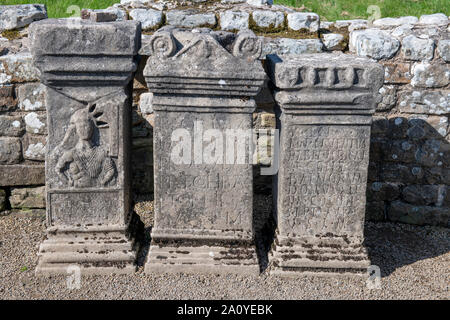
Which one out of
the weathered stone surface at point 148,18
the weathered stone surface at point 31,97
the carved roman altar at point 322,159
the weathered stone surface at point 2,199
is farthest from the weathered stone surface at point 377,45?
the weathered stone surface at point 2,199

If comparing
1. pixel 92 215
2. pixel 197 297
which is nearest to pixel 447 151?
pixel 197 297

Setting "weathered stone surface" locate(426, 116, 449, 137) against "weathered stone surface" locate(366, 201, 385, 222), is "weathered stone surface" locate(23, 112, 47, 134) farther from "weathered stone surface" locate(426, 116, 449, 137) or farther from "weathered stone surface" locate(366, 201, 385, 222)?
"weathered stone surface" locate(426, 116, 449, 137)

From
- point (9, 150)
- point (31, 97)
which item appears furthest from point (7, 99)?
point (9, 150)

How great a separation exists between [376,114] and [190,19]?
175 centimetres

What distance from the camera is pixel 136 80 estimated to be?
A: 14.8 feet

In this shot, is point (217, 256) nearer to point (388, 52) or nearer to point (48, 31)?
point (48, 31)

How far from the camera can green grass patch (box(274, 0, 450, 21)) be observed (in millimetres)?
6184

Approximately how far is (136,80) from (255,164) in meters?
1.23

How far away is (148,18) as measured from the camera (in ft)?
15.2

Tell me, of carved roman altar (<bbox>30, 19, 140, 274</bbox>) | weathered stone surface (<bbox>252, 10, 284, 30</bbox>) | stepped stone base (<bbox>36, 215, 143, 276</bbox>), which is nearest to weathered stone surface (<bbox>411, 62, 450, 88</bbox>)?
weathered stone surface (<bbox>252, 10, 284, 30</bbox>)

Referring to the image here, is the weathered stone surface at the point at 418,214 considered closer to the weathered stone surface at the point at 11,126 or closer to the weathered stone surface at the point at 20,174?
the weathered stone surface at the point at 20,174

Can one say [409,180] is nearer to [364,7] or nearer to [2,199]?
[364,7]

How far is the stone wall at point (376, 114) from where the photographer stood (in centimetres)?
430

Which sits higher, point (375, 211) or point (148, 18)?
point (148, 18)
